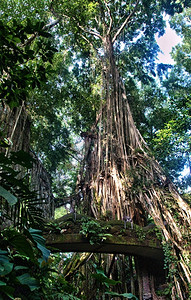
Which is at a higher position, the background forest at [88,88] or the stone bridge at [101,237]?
the background forest at [88,88]

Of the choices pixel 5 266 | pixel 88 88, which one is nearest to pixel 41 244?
pixel 5 266

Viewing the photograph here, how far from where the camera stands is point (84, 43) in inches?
293

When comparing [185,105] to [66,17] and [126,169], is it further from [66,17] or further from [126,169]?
[66,17]

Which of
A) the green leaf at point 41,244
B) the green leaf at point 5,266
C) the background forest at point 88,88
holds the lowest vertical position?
the green leaf at point 5,266

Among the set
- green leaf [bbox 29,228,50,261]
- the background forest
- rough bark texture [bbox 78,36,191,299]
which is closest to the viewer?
green leaf [bbox 29,228,50,261]

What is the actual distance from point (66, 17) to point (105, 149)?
3922 millimetres

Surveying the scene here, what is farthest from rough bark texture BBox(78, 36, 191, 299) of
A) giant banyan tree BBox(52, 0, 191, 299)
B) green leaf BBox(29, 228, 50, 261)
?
green leaf BBox(29, 228, 50, 261)

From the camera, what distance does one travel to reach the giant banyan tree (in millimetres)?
3580

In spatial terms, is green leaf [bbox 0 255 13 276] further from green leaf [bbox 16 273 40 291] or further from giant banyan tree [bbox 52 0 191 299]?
giant banyan tree [bbox 52 0 191 299]

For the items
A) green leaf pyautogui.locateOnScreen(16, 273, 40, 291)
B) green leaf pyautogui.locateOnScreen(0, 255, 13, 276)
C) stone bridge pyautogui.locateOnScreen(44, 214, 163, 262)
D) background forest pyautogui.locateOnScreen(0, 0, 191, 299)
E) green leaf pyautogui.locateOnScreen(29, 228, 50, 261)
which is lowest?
green leaf pyautogui.locateOnScreen(16, 273, 40, 291)

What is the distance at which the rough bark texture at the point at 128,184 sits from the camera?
3.55 metres

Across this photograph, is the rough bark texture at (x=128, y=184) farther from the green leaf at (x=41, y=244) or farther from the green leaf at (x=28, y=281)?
the green leaf at (x=28, y=281)

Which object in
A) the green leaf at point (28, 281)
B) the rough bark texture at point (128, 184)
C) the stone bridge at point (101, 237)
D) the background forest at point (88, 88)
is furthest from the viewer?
the background forest at point (88, 88)

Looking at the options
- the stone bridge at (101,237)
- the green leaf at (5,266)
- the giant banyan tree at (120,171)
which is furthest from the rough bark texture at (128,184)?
the green leaf at (5,266)
